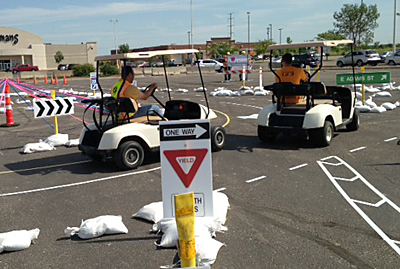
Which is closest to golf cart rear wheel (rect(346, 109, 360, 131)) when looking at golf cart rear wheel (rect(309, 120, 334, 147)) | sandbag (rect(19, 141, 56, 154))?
golf cart rear wheel (rect(309, 120, 334, 147))

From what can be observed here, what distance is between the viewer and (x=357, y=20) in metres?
72.2

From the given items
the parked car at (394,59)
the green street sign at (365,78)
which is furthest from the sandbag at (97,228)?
the parked car at (394,59)

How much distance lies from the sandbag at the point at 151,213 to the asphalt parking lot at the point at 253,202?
0.13 m

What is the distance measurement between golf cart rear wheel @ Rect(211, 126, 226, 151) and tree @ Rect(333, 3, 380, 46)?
67285mm

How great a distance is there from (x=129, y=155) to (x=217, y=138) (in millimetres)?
2011

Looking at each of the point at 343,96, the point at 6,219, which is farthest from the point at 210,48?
the point at 6,219

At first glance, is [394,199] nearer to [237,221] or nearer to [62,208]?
[237,221]

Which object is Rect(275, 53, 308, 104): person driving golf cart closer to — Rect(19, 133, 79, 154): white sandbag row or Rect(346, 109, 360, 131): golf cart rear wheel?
Rect(346, 109, 360, 131): golf cart rear wheel

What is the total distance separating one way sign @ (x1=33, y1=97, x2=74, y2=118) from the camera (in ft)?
35.0

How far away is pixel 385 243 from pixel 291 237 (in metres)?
0.97

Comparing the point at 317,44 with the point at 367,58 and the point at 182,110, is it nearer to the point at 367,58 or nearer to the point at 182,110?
the point at 182,110

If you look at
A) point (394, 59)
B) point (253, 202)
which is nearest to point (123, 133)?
point (253, 202)

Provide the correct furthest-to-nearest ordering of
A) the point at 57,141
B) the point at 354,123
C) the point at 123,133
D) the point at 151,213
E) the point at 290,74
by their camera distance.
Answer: the point at 354,123 → the point at 57,141 → the point at 290,74 → the point at 123,133 → the point at 151,213

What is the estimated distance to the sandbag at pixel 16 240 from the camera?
5.03 meters
